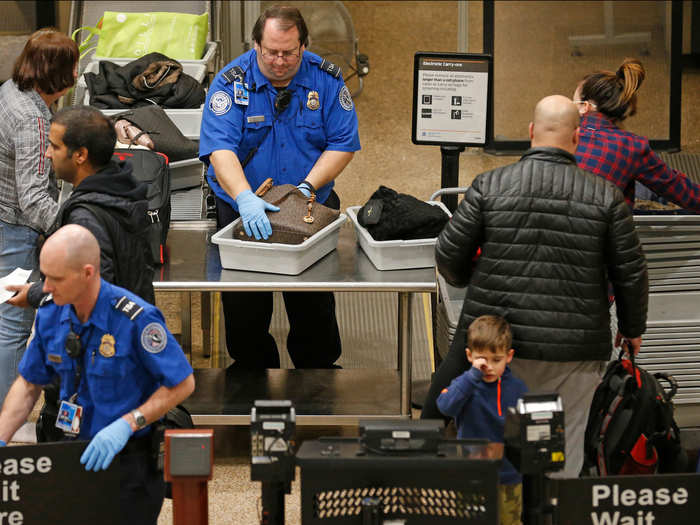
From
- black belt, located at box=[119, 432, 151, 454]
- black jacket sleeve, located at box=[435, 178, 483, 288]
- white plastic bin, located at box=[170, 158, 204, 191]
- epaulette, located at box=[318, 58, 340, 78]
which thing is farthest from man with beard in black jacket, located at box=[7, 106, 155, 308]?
white plastic bin, located at box=[170, 158, 204, 191]

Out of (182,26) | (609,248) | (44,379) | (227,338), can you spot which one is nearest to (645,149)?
(609,248)

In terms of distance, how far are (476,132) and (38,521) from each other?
296 cm

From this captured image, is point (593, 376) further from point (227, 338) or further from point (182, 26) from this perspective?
point (182, 26)

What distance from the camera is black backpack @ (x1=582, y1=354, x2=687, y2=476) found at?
3.68 metres

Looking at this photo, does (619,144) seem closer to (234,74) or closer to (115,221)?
(234,74)

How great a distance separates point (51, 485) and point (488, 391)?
56.4 inches

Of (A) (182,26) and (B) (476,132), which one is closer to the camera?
(B) (476,132)

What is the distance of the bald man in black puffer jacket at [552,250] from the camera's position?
3.43m

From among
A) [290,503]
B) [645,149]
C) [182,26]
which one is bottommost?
[290,503]

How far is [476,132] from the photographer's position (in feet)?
17.3

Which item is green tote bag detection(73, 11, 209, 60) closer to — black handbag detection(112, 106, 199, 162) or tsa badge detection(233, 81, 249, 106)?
black handbag detection(112, 106, 199, 162)

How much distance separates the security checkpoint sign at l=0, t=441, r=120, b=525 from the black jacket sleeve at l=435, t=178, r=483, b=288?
126 centimetres

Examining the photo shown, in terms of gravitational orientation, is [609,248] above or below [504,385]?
above

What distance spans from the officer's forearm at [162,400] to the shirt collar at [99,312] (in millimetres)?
250
